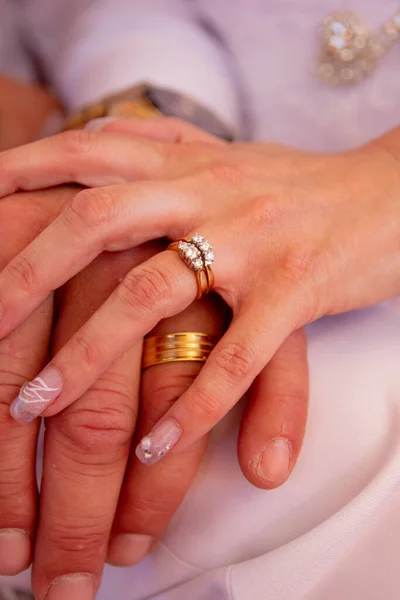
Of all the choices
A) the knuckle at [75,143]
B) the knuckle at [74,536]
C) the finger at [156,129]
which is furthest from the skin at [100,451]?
the finger at [156,129]

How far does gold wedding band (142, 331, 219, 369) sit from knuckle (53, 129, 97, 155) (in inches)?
10.7

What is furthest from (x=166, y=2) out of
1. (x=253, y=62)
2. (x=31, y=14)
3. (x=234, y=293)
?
(x=234, y=293)

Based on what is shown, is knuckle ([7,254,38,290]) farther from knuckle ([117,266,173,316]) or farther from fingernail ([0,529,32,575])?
fingernail ([0,529,32,575])

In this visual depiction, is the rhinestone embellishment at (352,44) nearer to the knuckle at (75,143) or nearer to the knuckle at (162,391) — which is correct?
the knuckle at (75,143)

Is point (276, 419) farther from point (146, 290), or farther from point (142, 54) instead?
point (142, 54)

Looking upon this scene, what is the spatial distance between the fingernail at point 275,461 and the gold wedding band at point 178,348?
13cm

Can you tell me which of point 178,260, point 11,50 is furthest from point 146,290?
point 11,50

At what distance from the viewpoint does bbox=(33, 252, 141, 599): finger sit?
64cm

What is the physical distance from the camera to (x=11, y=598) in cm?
81

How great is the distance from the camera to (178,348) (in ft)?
2.29

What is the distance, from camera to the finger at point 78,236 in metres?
0.66

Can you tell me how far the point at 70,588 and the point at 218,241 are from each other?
0.42m

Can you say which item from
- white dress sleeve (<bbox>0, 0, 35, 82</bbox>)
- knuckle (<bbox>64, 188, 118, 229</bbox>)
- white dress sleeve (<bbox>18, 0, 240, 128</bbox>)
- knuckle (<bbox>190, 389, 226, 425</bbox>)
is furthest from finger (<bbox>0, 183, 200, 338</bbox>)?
white dress sleeve (<bbox>0, 0, 35, 82</bbox>)

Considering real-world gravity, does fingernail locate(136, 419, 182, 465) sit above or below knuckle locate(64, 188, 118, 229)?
below
